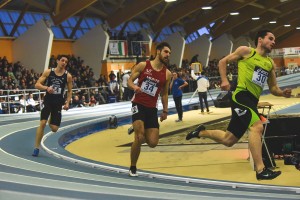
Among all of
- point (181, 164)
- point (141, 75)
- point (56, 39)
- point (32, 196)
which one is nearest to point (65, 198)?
point (32, 196)

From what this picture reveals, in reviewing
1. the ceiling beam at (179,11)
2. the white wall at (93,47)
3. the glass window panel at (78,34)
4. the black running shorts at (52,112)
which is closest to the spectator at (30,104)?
the black running shorts at (52,112)

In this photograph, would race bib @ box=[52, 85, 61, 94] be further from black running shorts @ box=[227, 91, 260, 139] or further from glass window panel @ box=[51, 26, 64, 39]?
glass window panel @ box=[51, 26, 64, 39]

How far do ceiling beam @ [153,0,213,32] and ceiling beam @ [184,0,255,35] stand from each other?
5.04 meters

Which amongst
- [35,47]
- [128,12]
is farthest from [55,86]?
[128,12]

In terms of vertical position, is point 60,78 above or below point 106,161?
above

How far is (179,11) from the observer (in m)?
42.8

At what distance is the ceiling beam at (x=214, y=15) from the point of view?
45.8m

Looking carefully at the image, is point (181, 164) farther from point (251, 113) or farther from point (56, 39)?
point (56, 39)

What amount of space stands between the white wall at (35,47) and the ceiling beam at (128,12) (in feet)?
25.8

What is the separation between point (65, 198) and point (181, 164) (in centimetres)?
355

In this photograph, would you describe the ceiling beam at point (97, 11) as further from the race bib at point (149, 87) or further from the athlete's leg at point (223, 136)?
A: the athlete's leg at point (223, 136)

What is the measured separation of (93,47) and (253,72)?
31137mm

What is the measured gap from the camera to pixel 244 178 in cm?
690

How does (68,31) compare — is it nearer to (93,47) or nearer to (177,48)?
(93,47)
